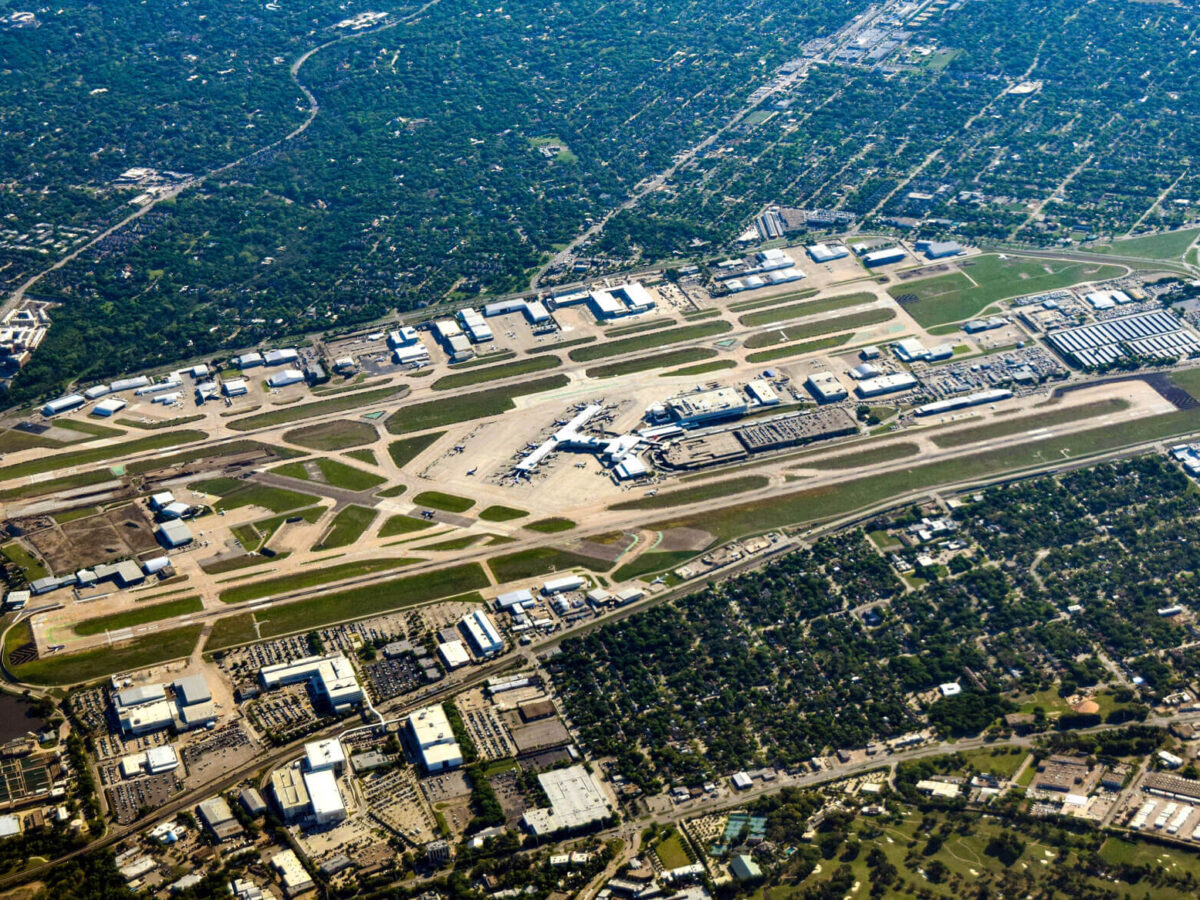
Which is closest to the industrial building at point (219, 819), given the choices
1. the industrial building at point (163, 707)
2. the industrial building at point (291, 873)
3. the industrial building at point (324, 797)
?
the industrial building at point (291, 873)

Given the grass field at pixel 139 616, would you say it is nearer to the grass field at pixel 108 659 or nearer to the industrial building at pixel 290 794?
the grass field at pixel 108 659

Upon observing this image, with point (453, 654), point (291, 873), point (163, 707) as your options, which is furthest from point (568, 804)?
point (163, 707)

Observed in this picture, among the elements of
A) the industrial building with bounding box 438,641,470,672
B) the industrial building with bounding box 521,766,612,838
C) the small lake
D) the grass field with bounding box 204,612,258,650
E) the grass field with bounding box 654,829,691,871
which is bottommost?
the grass field with bounding box 654,829,691,871

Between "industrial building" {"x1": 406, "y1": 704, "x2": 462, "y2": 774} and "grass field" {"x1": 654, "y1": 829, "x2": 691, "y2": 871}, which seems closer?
"grass field" {"x1": 654, "y1": 829, "x2": 691, "y2": 871}

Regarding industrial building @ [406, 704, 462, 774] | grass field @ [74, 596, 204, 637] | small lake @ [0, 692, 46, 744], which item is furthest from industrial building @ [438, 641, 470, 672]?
small lake @ [0, 692, 46, 744]

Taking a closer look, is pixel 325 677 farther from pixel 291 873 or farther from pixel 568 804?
pixel 568 804

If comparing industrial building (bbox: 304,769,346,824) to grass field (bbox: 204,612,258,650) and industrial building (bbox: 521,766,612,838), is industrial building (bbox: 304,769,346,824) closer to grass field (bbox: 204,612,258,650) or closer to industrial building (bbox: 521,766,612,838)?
industrial building (bbox: 521,766,612,838)

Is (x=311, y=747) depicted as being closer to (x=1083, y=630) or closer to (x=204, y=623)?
(x=204, y=623)
